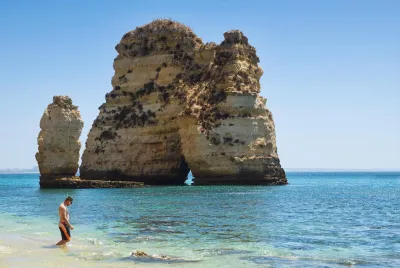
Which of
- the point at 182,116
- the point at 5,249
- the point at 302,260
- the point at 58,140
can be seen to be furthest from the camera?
the point at 182,116

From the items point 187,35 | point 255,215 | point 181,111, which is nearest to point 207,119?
point 181,111

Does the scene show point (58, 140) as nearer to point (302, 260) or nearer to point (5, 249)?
point (5, 249)

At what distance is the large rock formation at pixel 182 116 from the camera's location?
191 feet

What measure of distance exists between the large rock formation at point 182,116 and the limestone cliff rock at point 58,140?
301 inches

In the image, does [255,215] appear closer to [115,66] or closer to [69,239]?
[69,239]

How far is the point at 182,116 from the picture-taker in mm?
60344

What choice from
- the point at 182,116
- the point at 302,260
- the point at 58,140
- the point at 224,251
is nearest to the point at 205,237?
the point at 224,251

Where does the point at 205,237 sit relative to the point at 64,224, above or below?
below

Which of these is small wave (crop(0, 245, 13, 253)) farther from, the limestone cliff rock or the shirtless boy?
the limestone cliff rock

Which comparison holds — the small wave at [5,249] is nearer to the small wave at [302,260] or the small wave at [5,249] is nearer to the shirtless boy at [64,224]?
the shirtless boy at [64,224]

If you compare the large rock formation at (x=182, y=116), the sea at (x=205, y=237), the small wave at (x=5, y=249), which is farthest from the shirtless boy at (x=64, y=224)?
the large rock formation at (x=182, y=116)

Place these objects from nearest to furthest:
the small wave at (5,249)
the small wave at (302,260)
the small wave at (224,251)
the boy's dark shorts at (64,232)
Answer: the small wave at (302,260) < the small wave at (224,251) < the small wave at (5,249) < the boy's dark shorts at (64,232)

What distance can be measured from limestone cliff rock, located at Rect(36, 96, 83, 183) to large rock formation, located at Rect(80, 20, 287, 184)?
25.1ft

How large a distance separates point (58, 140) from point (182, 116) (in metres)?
12.9
